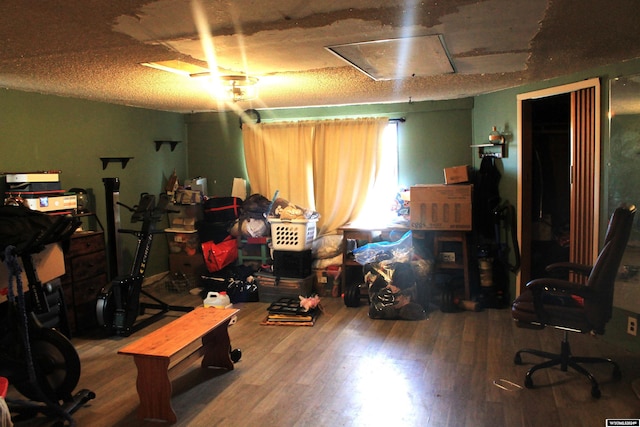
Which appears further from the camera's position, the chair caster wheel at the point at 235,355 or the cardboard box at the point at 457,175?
the cardboard box at the point at 457,175

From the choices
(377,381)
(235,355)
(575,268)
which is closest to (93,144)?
(235,355)

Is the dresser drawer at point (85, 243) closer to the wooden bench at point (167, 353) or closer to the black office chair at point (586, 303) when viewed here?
the wooden bench at point (167, 353)

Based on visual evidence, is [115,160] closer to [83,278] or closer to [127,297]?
[83,278]

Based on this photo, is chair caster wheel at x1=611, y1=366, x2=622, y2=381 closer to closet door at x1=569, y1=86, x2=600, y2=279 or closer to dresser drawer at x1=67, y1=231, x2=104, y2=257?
closet door at x1=569, y1=86, x2=600, y2=279

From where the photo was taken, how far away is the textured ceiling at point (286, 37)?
2037 millimetres

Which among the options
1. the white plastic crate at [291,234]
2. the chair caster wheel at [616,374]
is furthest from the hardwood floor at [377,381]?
the white plastic crate at [291,234]

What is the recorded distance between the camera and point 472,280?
4734 millimetres

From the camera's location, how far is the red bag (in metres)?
5.37

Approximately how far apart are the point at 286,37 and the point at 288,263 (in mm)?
3056

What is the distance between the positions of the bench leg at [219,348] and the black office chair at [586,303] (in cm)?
196

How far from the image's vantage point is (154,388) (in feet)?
8.99

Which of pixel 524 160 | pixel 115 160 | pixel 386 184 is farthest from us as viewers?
pixel 386 184

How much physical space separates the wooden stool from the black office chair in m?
1.47

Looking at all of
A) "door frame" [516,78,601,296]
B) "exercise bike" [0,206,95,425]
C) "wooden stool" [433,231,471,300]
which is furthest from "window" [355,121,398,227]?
"exercise bike" [0,206,95,425]
